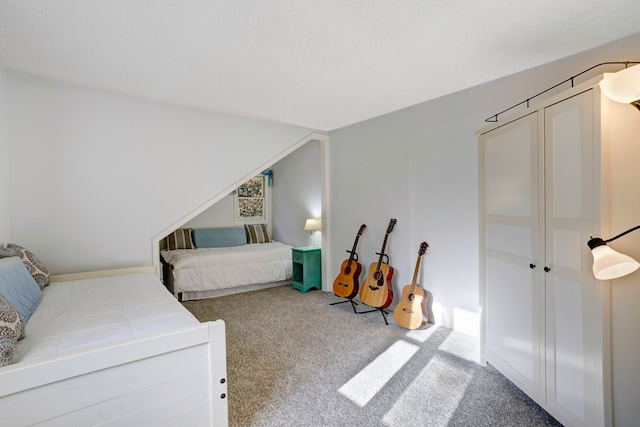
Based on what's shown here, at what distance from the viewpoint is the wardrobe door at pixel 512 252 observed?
1.72 metres

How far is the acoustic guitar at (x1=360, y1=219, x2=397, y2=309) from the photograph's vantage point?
10.3ft

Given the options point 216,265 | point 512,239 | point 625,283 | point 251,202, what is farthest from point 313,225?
point 625,283

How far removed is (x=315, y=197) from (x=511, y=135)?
319 centimetres

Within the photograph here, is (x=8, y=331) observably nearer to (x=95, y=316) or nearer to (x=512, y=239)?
(x=95, y=316)

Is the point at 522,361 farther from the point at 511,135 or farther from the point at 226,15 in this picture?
the point at 226,15

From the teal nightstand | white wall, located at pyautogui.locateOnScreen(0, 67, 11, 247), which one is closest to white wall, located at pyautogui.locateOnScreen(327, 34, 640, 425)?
the teal nightstand

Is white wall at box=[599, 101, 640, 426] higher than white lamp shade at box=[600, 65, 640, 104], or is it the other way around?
white lamp shade at box=[600, 65, 640, 104]

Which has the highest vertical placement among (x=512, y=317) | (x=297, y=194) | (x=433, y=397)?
(x=297, y=194)

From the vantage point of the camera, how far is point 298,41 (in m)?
1.86

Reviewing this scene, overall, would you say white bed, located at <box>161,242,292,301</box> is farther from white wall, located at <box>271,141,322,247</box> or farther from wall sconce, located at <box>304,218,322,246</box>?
white wall, located at <box>271,141,322,247</box>

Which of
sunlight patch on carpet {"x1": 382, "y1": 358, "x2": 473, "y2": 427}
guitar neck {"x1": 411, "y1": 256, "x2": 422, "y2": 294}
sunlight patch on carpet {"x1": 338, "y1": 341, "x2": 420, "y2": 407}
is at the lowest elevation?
sunlight patch on carpet {"x1": 382, "y1": 358, "x2": 473, "y2": 427}

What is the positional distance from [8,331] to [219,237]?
3.79m

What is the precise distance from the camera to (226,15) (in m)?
1.60

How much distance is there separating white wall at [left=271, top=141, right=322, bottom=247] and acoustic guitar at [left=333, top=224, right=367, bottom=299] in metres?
1.13
